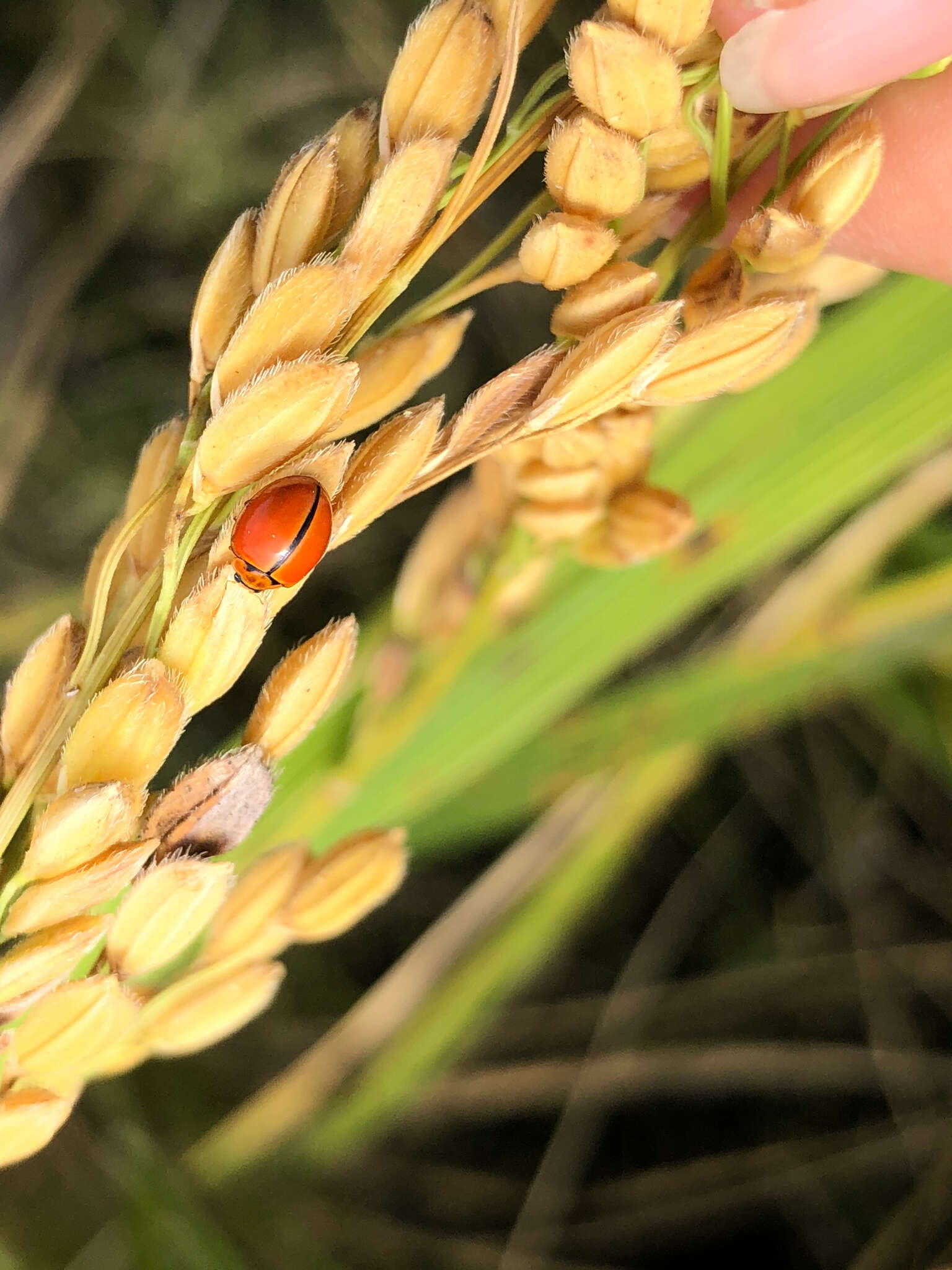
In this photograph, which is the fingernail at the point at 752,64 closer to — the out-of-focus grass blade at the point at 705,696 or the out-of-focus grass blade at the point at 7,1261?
the out-of-focus grass blade at the point at 705,696

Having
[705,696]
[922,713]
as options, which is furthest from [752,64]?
[922,713]

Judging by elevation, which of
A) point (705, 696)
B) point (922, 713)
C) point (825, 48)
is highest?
point (825, 48)

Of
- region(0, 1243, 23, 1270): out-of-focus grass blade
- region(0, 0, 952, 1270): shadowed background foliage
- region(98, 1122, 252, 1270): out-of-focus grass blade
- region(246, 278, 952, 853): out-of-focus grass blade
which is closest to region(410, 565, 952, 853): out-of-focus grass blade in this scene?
region(0, 0, 952, 1270): shadowed background foliage

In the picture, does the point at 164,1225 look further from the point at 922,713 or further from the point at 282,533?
the point at 922,713

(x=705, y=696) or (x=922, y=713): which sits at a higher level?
(x=705, y=696)

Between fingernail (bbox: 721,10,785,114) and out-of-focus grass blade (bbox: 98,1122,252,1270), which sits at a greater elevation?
fingernail (bbox: 721,10,785,114)

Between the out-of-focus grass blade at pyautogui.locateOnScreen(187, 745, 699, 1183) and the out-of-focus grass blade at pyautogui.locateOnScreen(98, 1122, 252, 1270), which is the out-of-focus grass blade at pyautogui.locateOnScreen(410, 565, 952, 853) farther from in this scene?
the out-of-focus grass blade at pyautogui.locateOnScreen(98, 1122, 252, 1270)

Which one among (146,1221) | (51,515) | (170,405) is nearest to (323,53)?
(170,405)

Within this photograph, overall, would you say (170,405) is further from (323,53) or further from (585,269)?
(585,269)
